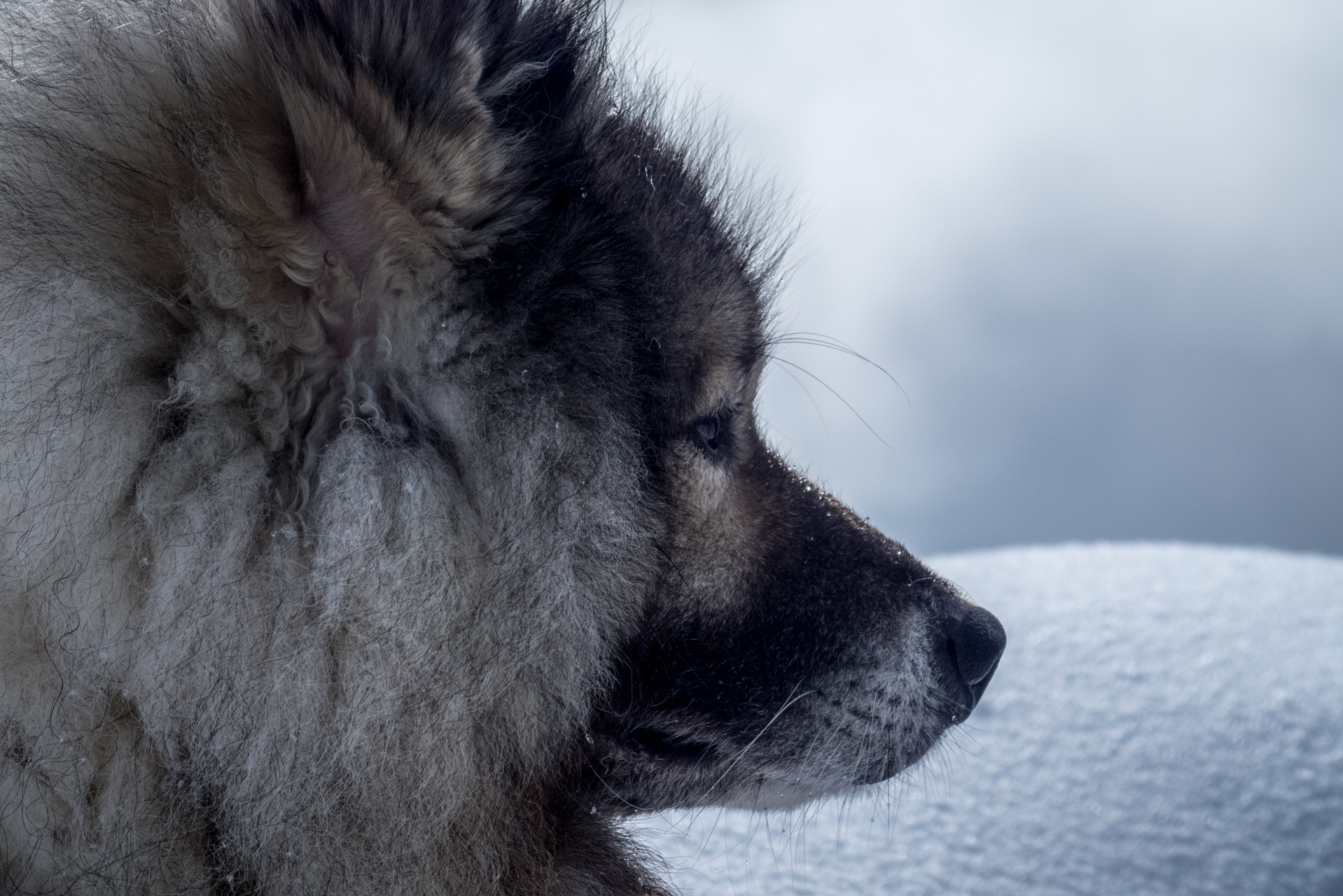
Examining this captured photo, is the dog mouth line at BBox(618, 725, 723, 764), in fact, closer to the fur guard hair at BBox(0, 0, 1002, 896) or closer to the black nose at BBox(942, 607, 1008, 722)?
the fur guard hair at BBox(0, 0, 1002, 896)

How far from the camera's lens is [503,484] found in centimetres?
92

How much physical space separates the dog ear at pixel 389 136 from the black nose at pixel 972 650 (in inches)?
26.0

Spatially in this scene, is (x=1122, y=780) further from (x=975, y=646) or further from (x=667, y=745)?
→ (x=667, y=745)

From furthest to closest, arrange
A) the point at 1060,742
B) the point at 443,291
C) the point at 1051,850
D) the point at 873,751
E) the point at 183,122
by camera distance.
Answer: the point at 1060,742 < the point at 1051,850 < the point at 873,751 < the point at 443,291 < the point at 183,122

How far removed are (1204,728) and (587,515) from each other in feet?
3.35

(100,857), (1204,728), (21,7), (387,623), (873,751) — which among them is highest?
(1204,728)

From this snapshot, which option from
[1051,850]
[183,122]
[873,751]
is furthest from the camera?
[1051,850]

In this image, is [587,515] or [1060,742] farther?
[1060,742]

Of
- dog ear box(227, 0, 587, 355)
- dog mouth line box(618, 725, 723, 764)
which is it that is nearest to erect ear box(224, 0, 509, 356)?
dog ear box(227, 0, 587, 355)

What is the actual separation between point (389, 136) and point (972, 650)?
811mm

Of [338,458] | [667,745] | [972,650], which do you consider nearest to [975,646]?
[972,650]

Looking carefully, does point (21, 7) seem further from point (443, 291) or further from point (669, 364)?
point (669, 364)

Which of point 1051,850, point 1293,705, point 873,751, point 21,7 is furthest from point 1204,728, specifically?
point 21,7

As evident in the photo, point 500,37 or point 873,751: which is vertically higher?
point 500,37
